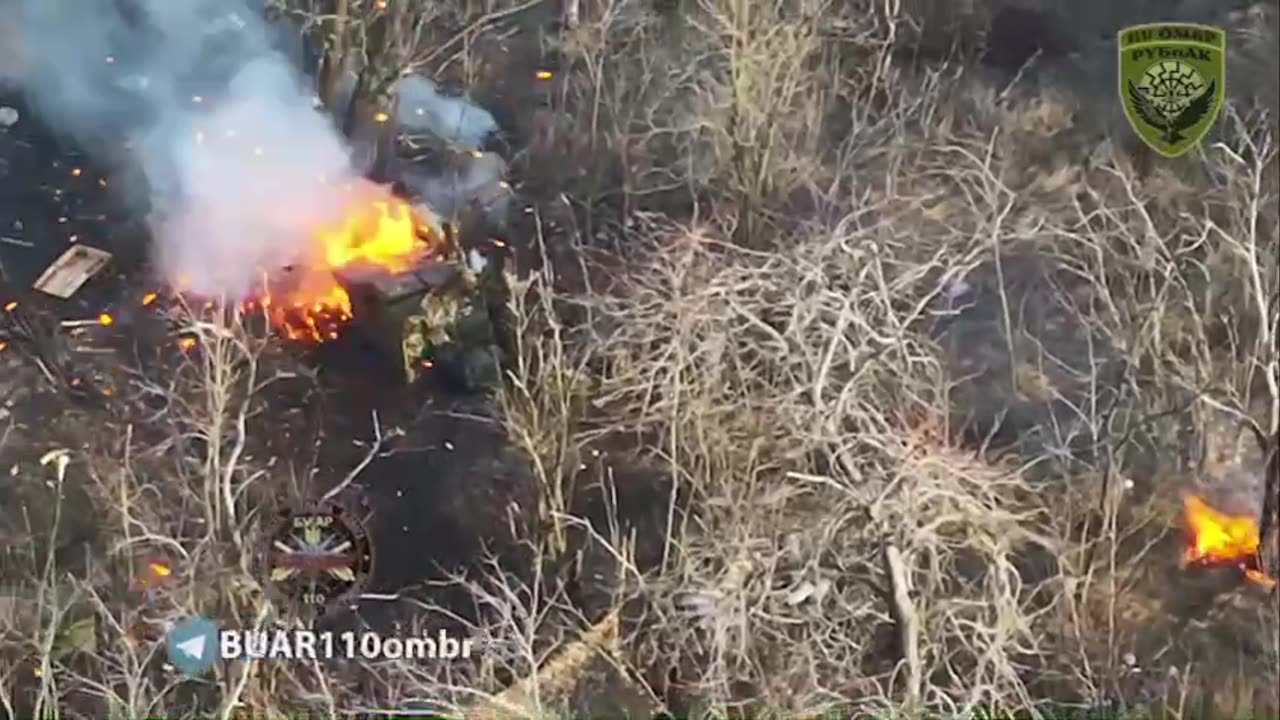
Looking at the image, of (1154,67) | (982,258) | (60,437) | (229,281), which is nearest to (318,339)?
(229,281)

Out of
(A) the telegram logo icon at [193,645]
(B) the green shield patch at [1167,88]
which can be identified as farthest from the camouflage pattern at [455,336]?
(B) the green shield patch at [1167,88]

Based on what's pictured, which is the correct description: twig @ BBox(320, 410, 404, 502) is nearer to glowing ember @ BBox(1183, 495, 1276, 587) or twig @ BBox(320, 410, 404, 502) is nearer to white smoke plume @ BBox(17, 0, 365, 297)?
white smoke plume @ BBox(17, 0, 365, 297)

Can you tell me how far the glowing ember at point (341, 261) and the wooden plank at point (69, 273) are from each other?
12 cm

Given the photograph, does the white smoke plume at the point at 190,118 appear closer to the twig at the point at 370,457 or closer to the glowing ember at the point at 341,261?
the glowing ember at the point at 341,261

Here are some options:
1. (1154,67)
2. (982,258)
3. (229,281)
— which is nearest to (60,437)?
(229,281)

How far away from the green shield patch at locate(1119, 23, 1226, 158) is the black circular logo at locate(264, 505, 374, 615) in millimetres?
666

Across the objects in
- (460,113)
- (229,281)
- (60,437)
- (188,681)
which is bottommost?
(188,681)

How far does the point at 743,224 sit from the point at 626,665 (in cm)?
33

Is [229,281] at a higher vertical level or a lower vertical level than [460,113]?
lower

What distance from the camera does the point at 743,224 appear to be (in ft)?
3.77

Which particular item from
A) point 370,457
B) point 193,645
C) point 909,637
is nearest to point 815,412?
point 909,637

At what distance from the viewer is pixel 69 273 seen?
1127 mm

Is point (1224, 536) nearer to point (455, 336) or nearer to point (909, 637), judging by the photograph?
point (909, 637)

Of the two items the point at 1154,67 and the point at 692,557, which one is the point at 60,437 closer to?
the point at 692,557
